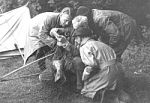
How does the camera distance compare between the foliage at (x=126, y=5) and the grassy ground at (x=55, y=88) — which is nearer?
the grassy ground at (x=55, y=88)

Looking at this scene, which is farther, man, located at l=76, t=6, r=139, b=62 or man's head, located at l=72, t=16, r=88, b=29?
man, located at l=76, t=6, r=139, b=62

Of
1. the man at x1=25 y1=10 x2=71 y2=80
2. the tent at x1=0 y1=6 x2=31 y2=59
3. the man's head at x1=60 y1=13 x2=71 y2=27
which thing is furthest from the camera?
the tent at x1=0 y1=6 x2=31 y2=59

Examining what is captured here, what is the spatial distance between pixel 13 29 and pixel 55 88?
3.42 m

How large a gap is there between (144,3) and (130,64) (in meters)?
2.01

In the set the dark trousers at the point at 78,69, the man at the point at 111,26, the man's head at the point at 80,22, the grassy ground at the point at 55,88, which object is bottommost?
the grassy ground at the point at 55,88

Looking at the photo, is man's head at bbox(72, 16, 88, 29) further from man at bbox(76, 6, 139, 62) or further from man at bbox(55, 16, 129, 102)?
man at bbox(76, 6, 139, 62)

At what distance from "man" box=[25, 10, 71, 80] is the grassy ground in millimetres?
360

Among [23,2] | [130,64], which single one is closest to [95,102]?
[130,64]

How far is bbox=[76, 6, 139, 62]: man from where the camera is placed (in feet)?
19.7

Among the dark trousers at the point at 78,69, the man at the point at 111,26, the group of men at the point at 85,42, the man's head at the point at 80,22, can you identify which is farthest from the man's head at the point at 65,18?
the dark trousers at the point at 78,69

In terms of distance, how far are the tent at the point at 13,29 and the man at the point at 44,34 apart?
75.8 inches

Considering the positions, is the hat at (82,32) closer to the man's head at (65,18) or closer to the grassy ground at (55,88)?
the man's head at (65,18)

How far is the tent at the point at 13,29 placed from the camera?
29.1 ft

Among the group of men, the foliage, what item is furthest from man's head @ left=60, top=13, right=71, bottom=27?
the foliage
